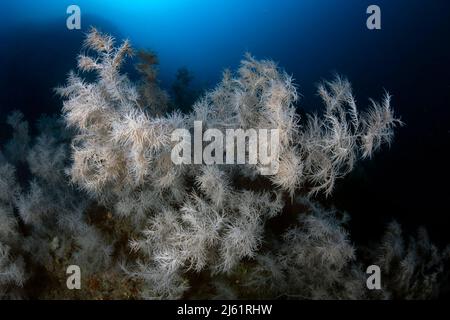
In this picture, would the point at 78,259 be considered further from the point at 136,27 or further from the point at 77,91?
the point at 136,27

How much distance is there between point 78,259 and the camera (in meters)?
4.46

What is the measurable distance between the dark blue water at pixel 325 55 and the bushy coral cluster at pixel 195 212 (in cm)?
127

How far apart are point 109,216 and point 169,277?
1514mm

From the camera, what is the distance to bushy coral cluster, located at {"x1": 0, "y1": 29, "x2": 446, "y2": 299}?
3.85 metres

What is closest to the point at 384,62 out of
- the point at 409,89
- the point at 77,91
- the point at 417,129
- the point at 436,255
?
the point at 409,89

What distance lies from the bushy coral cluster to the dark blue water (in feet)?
4.17

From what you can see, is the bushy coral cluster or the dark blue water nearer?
the bushy coral cluster

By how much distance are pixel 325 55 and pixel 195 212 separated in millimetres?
31048

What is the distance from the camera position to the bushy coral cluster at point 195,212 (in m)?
3.85

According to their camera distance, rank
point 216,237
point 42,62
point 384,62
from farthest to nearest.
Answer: point 384,62
point 42,62
point 216,237

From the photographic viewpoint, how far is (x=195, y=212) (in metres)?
3.80

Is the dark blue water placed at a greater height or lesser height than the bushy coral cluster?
greater

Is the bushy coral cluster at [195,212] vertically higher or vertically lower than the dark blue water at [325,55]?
lower

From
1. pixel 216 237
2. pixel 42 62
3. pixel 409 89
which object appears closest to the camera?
pixel 216 237
